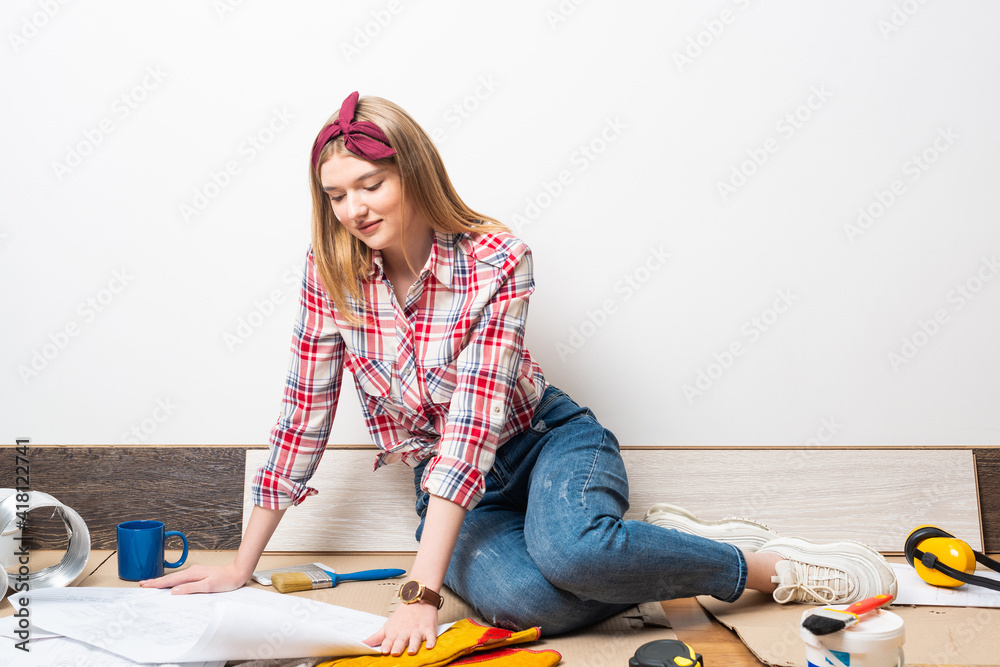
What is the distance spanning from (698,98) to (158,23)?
101 centimetres

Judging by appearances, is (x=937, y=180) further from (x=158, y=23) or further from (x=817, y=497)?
(x=158, y=23)

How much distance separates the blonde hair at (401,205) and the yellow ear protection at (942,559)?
839mm

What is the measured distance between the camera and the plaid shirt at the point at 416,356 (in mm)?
1040

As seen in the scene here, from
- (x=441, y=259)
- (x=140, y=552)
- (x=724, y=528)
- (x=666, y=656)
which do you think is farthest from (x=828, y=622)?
(x=140, y=552)

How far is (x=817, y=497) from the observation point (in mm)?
1380

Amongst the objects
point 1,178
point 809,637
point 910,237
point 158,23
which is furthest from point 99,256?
point 910,237

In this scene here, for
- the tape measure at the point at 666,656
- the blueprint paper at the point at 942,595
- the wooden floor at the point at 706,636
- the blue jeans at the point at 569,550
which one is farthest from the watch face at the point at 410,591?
the blueprint paper at the point at 942,595

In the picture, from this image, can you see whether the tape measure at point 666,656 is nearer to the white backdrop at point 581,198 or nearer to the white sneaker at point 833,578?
the white sneaker at point 833,578

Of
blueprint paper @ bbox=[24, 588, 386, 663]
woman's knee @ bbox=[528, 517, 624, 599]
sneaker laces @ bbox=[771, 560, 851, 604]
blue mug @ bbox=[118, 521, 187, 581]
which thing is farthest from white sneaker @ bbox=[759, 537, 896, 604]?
blue mug @ bbox=[118, 521, 187, 581]

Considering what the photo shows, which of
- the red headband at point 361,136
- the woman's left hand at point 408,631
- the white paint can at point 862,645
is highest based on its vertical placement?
the red headband at point 361,136

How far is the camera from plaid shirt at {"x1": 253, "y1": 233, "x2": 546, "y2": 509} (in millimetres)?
1040

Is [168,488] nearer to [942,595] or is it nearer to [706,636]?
[706,636]

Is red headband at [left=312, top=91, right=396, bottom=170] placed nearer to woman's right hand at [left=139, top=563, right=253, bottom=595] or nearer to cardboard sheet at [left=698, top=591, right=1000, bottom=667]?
woman's right hand at [left=139, top=563, right=253, bottom=595]

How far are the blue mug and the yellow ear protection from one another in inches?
47.5
